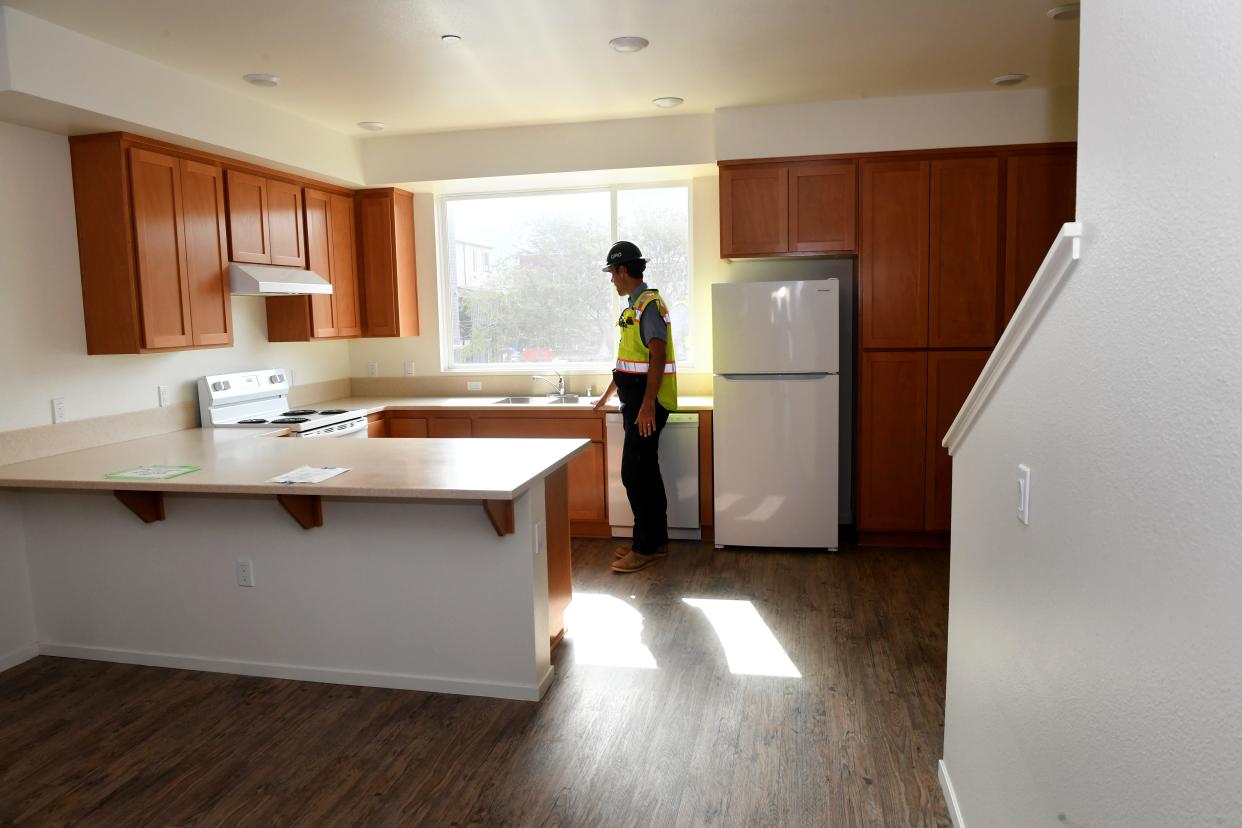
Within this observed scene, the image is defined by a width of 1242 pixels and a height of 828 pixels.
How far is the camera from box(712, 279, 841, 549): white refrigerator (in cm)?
475

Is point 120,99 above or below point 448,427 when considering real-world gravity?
above

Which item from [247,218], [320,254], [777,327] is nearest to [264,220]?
[247,218]

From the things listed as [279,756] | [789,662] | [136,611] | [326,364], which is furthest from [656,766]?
[326,364]

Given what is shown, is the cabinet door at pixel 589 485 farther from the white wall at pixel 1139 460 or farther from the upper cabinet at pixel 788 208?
the white wall at pixel 1139 460

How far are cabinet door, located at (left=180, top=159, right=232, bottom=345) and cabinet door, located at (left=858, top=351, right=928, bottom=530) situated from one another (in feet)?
11.6

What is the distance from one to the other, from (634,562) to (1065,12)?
10.7 feet

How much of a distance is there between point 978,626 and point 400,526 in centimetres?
205

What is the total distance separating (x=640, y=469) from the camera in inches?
188

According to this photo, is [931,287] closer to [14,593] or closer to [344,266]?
[344,266]

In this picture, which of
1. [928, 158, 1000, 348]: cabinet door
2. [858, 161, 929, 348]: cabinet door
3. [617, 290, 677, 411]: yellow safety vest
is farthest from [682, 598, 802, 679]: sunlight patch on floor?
[928, 158, 1000, 348]: cabinet door

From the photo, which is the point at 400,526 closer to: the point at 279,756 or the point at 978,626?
the point at 279,756

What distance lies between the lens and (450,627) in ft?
10.5

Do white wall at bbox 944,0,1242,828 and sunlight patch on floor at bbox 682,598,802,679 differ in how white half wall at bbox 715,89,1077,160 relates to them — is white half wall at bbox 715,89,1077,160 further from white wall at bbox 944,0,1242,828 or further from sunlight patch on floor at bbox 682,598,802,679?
A: white wall at bbox 944,0,1242,828

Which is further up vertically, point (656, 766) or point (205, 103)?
point (205, 103)
